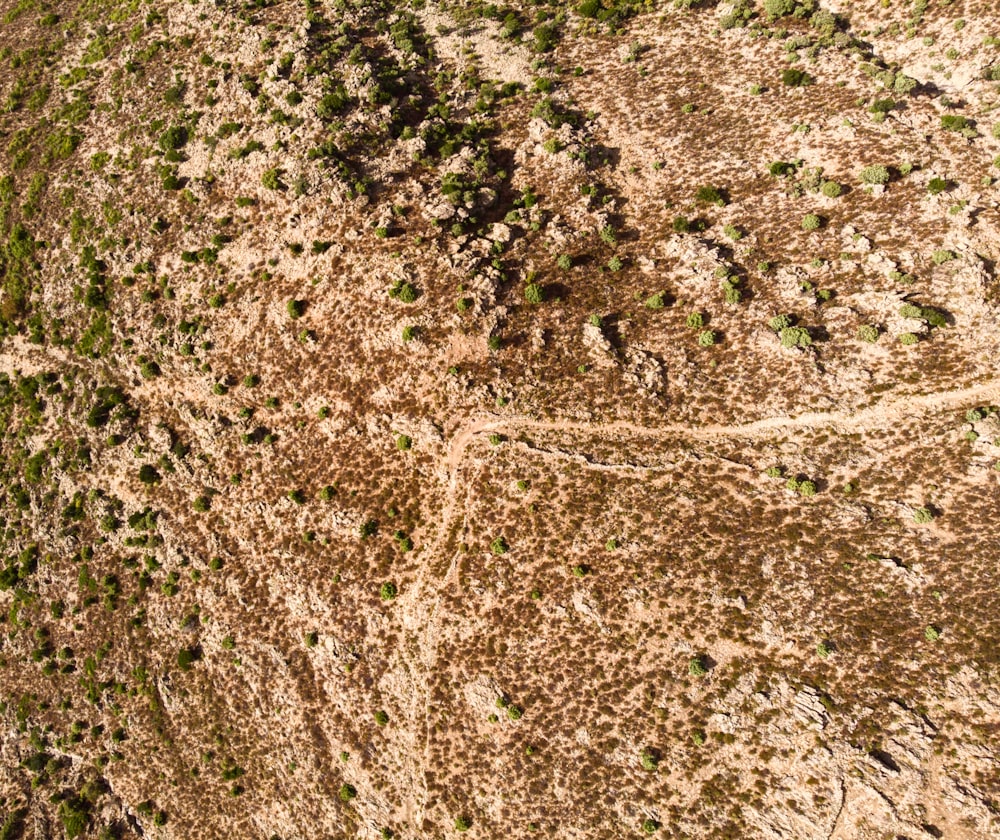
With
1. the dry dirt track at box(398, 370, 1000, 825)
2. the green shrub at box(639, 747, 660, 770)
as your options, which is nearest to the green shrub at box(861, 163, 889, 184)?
the dry dirt track at box(398, 370, 1000, 825)

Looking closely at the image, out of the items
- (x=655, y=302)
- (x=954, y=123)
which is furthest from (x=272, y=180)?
(x=954, y=123)

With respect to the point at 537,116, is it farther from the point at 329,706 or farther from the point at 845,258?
the point at 329,706

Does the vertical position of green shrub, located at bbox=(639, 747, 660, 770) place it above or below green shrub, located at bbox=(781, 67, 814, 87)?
below

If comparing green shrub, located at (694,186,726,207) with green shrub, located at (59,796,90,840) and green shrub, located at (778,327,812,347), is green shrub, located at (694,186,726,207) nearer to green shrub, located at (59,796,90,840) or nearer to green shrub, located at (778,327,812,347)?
green shrub, located at (778,327,812,347)

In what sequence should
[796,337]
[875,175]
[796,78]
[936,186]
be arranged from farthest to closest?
[796,78], [875,175], [936,186], [796,337]

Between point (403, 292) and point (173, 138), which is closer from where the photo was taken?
point (403, 292)

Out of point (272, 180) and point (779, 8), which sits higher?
point (779, 8)

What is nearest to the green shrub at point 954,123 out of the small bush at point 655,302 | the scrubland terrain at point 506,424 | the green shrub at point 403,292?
the scrubland terrain at point 506,424

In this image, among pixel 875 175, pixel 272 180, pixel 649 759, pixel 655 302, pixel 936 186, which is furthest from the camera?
pixel 272 180

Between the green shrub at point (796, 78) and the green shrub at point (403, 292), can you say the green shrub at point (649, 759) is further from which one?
the green shrub at point (796, 78)

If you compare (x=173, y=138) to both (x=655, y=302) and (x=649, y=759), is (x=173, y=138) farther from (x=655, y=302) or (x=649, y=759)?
(x=649, y=759)
